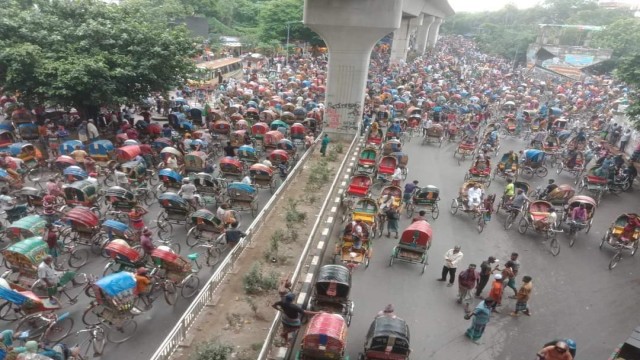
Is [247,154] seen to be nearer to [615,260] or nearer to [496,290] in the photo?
[496,290]

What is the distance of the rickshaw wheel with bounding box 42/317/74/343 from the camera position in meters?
9.10

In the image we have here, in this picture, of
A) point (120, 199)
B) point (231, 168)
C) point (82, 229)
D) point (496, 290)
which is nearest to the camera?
point (496, 290)

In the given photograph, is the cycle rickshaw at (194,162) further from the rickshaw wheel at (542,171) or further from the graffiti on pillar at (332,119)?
the rickshaw wheel at (542,171)

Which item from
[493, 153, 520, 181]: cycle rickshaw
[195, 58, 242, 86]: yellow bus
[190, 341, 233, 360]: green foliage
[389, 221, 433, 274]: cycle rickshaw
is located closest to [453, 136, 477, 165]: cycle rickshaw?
[493, 153, 520, 181]: cycle rickshaw

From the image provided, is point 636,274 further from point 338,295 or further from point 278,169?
point 278,169

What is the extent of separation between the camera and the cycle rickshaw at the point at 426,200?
15.8m

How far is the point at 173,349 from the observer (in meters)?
8.54

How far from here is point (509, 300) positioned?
11.7m

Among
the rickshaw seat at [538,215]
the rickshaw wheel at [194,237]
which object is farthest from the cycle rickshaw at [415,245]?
the rickshaw wheel at [194,237]

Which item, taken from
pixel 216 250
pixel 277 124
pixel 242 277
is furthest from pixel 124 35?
pixel 242 277

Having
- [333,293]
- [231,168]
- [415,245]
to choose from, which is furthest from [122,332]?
[231,168]

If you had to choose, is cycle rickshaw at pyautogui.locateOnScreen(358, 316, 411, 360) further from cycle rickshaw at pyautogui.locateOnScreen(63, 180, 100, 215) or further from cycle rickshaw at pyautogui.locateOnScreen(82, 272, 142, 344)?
cycle rickshaw at pyautogui.locateOnScreen(63, 180, 100, 215)

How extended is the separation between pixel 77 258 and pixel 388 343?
9.20 metres

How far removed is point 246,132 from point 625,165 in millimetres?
19300
